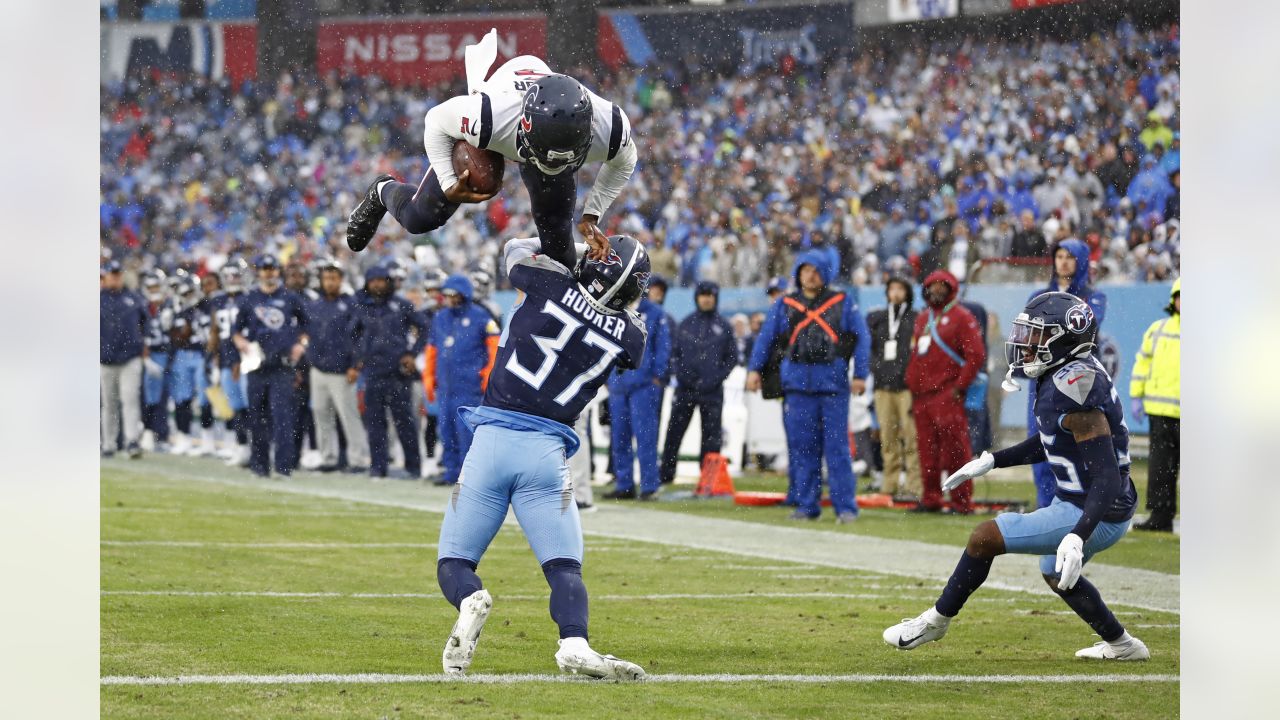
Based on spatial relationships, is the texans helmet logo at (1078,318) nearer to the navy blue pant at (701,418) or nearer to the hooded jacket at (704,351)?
the hooded jacket at (704,351)

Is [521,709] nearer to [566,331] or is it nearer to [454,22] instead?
[566,331]

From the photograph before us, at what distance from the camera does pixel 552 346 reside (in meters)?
5.58

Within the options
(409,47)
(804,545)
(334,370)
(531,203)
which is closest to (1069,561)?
(531,203)

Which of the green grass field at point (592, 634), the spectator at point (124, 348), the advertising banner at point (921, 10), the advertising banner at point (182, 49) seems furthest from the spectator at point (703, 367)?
the advertising banner at point (182, 49)

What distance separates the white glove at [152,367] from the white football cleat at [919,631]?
13.1 metres

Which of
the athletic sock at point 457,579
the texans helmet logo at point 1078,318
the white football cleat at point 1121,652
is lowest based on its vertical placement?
the white football cleat at point 1121,652

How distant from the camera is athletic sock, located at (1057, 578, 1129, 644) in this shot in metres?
6.02

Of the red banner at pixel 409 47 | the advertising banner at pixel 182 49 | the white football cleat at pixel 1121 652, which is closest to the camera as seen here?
the white football cleat at pixel 1121 652

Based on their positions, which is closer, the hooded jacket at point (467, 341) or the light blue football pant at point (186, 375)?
the hooded jacket at point (467, 341)

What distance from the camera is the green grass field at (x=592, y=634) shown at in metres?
5.13

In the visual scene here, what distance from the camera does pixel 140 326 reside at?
17.2 m

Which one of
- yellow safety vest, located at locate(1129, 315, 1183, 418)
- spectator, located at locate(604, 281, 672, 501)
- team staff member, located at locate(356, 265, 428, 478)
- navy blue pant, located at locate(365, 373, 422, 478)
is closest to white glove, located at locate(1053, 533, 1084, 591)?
yellow safety vest, located at locate(1129, 315, 1183, 418)
